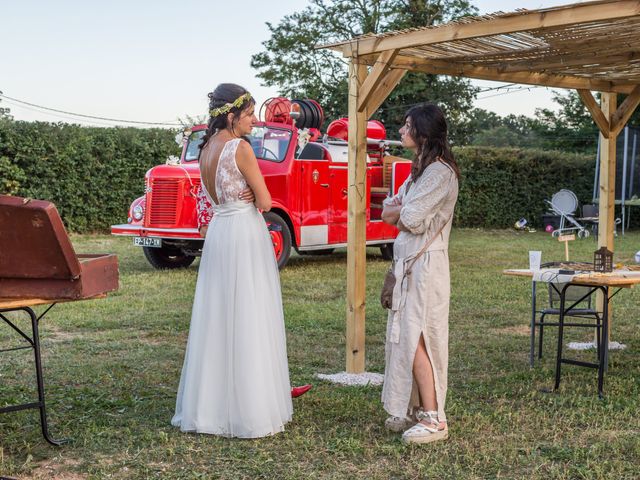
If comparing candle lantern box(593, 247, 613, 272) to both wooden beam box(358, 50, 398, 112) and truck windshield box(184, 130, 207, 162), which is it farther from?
truck windshield box(184, 130, 207, 162)

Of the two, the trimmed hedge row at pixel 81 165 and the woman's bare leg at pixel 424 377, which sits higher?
the trimmed hedge row at pixel 81 165

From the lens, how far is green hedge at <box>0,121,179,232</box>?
16.0 m

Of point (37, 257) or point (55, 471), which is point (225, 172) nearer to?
point (37, 257)

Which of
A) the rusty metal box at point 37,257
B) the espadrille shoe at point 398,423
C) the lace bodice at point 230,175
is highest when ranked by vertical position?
the lace bodice at point 230,175

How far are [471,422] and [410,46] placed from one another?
2.39 meters

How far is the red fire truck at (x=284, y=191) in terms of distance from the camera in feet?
37.3

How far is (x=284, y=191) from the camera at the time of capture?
38.7 ft

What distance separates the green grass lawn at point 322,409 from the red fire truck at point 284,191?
95.2 inches

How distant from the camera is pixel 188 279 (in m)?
11.0

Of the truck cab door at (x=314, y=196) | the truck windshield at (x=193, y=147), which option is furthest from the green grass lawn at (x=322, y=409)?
the truck windshield at (x=193, y=147)

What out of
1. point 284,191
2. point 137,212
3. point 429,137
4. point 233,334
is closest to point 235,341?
point 233,334

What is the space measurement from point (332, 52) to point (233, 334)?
1114 inches

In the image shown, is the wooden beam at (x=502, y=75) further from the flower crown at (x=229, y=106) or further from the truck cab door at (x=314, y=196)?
the truck cab door at (x=314, y=196)

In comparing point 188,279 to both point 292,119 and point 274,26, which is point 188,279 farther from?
point 274,26
